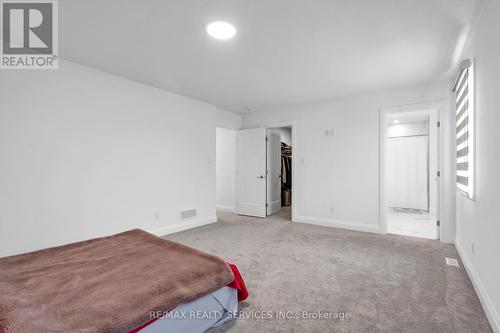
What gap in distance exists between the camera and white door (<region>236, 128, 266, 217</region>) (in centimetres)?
539

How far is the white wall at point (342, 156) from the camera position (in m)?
4.08

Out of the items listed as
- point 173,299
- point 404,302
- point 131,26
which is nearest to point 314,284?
point 404,302

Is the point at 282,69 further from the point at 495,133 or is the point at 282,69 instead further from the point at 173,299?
the point at 173,299

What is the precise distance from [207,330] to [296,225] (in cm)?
322

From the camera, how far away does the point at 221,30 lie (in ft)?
7.47

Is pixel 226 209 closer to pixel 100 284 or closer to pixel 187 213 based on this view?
pixel 187 213

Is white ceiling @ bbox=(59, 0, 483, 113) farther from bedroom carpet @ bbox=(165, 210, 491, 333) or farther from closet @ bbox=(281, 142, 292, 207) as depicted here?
closet @ bbox=(281, 142, 292, 207)

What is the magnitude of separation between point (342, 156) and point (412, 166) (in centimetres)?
331

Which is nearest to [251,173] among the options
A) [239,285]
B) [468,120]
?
[239,285]

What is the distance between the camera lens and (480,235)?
6.68ft

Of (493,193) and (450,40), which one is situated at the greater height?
(450,40)

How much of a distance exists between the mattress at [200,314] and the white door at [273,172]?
12.5 ft

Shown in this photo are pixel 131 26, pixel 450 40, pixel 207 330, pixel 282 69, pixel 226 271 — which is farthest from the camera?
pixel 282 69

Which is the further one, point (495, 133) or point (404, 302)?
point (404, 302)
